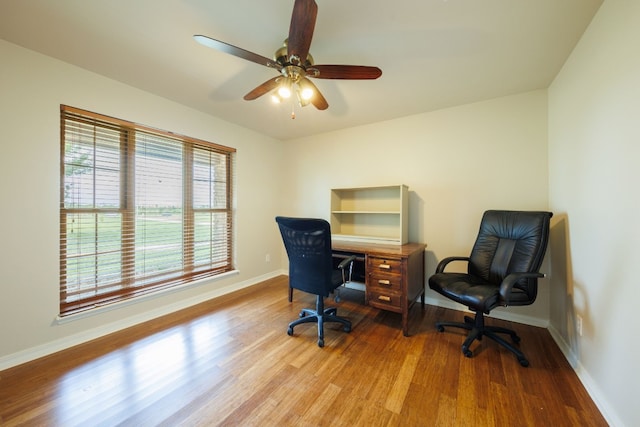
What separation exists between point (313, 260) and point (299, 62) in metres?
1.49

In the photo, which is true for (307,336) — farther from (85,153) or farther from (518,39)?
(518,39)

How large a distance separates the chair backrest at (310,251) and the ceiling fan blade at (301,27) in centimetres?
113

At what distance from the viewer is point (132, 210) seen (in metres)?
2.39

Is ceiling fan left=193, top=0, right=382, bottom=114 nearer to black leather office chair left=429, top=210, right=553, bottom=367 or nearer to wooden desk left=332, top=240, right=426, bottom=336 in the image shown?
wooden desk left=332, top=240, right=426, bottom=336

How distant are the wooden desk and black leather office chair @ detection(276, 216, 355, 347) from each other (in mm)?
326

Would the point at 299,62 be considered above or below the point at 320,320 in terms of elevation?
above

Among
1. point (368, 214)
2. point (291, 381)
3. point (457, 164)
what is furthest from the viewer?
point (368, 214)

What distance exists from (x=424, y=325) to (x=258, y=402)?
173cm

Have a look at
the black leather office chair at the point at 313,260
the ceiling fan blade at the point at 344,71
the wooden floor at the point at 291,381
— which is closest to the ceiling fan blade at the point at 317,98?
the ceiling fan blade at the point at 344,71

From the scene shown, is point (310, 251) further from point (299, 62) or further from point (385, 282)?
point (299, 62)

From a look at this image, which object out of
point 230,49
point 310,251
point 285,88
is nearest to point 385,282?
point 310,251

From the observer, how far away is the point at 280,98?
5.90 feet

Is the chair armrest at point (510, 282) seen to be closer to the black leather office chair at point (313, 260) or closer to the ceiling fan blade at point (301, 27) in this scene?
the black leather office chair at point (313, 260)

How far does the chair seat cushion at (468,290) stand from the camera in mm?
1751
